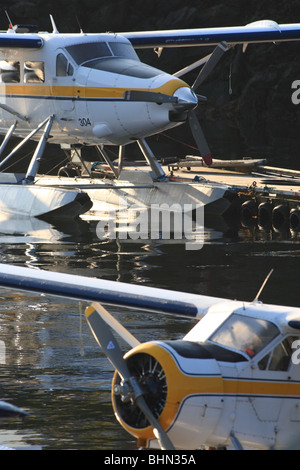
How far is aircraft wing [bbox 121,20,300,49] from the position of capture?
27828mm

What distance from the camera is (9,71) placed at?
25.7m

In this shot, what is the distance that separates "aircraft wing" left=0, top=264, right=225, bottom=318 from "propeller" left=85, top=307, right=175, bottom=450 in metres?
0.72

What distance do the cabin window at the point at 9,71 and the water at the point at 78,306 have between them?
394 cm

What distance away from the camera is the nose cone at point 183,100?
72.1 feet

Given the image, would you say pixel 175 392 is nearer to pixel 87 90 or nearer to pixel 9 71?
pixel 87 90

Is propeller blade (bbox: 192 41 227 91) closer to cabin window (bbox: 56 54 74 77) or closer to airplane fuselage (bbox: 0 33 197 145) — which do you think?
airplane fuselage (bbox: 0 33 197 145)

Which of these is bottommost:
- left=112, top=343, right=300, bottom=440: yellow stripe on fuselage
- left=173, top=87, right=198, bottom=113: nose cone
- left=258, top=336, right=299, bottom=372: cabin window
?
left=112, top=343, right=300, bottom=440: yellow stripe on fuselage

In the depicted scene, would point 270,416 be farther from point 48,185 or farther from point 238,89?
point 238,89

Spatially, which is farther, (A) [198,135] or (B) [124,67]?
(A) [198,135]

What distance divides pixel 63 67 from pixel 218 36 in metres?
5.52

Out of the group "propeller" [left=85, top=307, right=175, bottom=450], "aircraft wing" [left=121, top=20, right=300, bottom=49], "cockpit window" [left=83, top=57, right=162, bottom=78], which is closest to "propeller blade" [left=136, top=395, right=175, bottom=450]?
"propeller" [left=85, top=307, right=175, bottom=450]

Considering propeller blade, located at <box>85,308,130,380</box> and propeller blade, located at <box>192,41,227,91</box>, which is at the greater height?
propeller blade, located at <box>192,41,227,91</box>

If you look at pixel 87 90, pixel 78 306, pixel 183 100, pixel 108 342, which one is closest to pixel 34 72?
pixel 87 90

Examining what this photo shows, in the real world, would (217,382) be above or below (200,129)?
below
